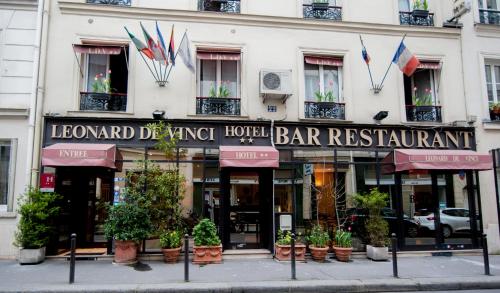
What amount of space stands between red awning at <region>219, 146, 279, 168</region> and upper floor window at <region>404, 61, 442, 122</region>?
193 inches

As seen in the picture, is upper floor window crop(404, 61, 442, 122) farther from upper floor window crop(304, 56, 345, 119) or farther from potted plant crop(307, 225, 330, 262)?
potted plant crop(307, 225, 330, 262)

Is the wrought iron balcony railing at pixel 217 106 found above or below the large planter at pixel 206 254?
above

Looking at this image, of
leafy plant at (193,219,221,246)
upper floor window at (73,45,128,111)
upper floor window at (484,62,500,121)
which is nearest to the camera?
leafy plant at (193,219,221,246)

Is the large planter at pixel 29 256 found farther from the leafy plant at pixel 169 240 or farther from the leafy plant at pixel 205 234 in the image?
the leafy plant at pixel 205 234

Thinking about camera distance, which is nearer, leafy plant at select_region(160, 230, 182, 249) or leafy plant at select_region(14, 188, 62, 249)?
leafy plant at select_region(14, 188, 62, 249)

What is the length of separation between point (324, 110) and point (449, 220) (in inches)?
196

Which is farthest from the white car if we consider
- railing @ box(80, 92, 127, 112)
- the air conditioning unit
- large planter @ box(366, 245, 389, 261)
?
railing @ box(80, 92, 127, 112)

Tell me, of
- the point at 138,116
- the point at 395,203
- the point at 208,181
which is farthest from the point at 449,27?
the point at 138,116

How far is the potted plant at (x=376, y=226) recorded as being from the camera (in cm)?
1003

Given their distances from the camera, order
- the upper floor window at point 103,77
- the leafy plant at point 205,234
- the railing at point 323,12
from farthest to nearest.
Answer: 1. the railing at point 323,12
2. the upper floor window at point 103,77
3. the leafy plant at point 205,234

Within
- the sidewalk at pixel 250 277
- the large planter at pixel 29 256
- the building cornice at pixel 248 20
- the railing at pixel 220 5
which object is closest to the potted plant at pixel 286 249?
the sidewalk at pixel 250 277

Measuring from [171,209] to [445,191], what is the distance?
319 inches

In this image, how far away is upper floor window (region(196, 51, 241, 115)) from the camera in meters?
10.9

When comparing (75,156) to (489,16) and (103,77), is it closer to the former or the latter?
(103,77)
